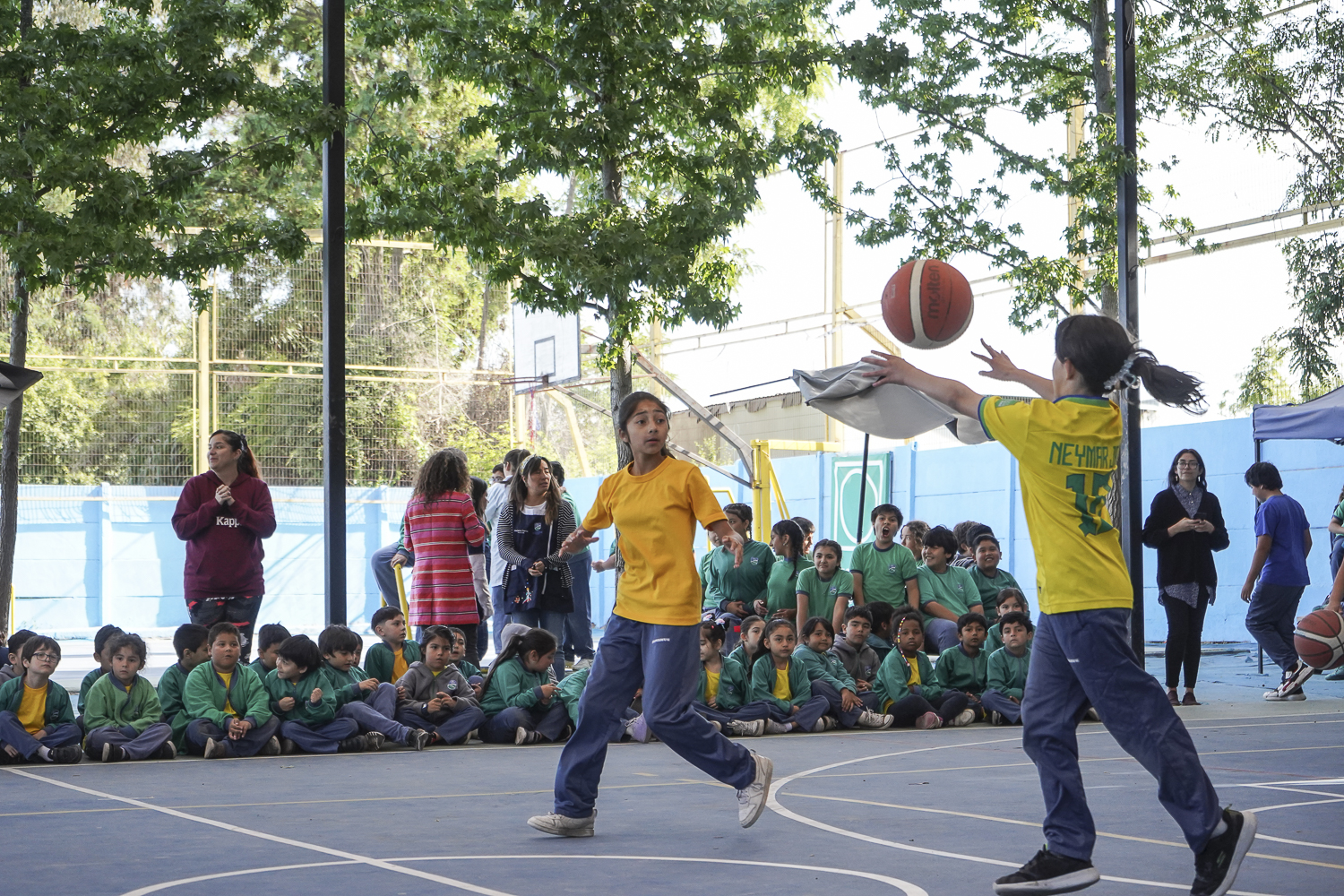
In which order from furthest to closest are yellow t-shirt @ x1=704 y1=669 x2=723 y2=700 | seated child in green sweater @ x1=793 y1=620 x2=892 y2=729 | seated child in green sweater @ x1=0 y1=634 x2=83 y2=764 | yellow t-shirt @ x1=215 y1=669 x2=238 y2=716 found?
1. seated child in green sweater @ x1=793 y1=620 x2=892 y2=729
2. yellow t-shirt @ x1=704 y1=669 x2=723 y2=700
3. yellow t-shirt @ x1=215 y1=669 x2=238 y2=716
4. seated child in green sweater @ x1=0 y1=634 x2=83 y2=764

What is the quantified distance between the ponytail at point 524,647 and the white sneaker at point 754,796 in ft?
12.3

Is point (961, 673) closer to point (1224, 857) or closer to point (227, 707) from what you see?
point (227, 707)

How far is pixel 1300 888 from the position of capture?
14.7 feet

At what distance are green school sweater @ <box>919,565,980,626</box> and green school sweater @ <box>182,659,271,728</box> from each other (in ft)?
17.1

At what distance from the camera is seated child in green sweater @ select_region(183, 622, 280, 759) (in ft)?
27.6

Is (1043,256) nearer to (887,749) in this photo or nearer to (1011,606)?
(1011,606)

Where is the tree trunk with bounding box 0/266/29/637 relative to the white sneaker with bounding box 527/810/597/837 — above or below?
above

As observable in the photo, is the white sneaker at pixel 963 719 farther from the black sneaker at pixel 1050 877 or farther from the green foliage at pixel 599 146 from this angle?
the black sneaker at pixel 1050 877

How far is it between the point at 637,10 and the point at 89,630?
41.5 ft

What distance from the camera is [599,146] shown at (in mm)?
12711

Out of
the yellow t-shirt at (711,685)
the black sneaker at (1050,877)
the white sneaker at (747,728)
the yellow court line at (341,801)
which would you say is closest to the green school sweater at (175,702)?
the yellow court line at (341,801)

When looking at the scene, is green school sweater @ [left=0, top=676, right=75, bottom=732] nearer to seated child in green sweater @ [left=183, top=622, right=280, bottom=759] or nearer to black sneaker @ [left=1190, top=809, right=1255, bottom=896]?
seated child in green sweater @ [left=183, top=622, right=280, bottom=759]

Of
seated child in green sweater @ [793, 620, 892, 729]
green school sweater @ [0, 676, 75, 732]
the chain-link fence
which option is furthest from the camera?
the chain-link fence

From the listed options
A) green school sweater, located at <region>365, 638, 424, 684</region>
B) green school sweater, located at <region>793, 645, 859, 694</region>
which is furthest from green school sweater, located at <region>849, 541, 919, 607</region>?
green school sweater, located at <region>365, 638, 424, 684</region>
